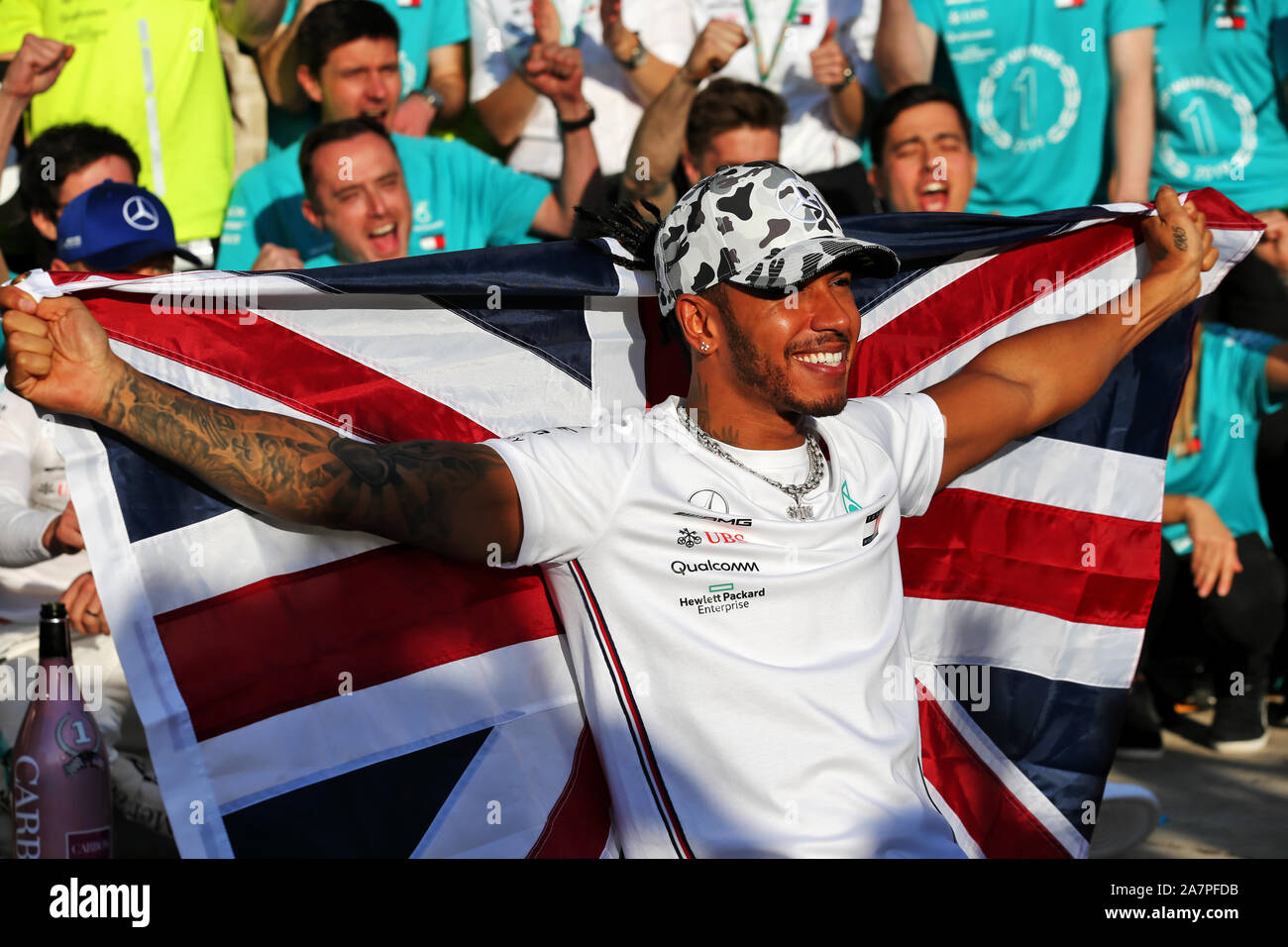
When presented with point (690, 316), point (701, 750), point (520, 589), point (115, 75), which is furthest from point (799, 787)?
point (115, 75)

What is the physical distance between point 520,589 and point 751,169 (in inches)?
39.6

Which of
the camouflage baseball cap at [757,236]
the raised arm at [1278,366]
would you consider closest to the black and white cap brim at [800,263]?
the camouflage baseball cap at [757,236]

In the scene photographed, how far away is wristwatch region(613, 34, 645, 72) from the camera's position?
233 inches

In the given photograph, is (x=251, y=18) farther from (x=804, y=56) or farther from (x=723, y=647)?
(x=723, y=647)

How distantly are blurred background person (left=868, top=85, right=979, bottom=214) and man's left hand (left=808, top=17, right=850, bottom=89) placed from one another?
407 millimetres

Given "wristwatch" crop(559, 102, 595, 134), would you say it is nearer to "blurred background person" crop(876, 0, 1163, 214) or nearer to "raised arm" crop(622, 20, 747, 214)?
"raised arm" crop(622, 20, 747, 214)

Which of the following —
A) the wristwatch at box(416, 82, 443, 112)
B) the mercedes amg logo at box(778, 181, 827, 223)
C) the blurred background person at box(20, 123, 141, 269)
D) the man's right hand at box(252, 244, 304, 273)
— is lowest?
the man's right hand at box(252, 244, 304, 273)

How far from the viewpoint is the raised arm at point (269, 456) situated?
95.7 inches

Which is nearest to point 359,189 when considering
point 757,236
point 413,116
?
point 413,116

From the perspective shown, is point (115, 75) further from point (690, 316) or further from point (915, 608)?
point (915, 608)

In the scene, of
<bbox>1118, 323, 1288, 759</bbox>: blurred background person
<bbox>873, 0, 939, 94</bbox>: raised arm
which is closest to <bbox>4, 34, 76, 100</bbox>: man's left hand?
<bbox>873, 0, 939, 94</bbox>: raised arm

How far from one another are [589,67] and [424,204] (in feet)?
3.41

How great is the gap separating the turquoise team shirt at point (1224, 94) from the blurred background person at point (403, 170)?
8.56 feet

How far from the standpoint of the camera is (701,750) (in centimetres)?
259
